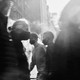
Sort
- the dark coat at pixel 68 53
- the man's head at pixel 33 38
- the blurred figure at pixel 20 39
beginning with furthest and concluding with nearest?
1. the man's head at pixel 33 38
2. the blurred figure at pixel 20 39
3. the dark coat at pixel 68 53

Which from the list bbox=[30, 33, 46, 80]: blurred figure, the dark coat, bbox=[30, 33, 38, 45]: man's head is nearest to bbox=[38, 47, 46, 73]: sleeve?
bbox=[30, 33, 46, 80]: blurred figure

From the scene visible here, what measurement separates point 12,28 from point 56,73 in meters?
1.25

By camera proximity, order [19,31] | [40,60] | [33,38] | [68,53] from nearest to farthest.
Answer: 1. [68,53]
2. [19,31]
3. [40,60]
4. [33,38]

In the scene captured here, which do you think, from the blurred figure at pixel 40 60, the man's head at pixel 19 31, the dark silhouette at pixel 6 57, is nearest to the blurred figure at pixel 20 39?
the man's head at pixel 19 31

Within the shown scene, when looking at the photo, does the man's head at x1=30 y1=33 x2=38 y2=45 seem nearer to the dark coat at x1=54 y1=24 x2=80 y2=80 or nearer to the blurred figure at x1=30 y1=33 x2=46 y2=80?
the blurred figure at x1=30 y1=33 x2=46 y2=80

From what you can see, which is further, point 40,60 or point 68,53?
point 40,60

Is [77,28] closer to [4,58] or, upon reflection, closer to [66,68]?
[66,68]

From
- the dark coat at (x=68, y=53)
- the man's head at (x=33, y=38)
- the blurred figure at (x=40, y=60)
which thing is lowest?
the blurred figure at (x=40, y=60)

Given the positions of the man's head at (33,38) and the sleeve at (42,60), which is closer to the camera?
the sleeve at (42,60)

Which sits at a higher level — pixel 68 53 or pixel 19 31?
pixel 19 31

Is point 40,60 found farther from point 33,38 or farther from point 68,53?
point 68,53

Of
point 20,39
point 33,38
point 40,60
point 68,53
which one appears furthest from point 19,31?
point 33,38

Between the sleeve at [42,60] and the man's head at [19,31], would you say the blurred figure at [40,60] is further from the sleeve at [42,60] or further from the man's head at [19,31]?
the man's head at [19,31]

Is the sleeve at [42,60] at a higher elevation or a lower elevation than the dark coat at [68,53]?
lower
